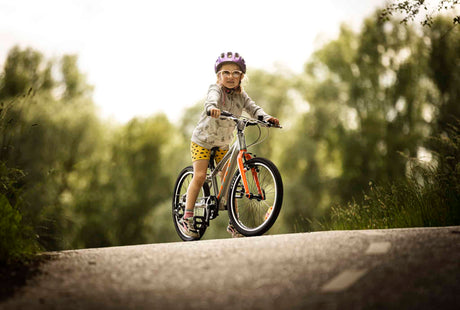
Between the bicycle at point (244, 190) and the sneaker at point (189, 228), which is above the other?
the bicycle at point (244, 190)

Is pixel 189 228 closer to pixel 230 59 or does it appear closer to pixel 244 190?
pixel 244 190

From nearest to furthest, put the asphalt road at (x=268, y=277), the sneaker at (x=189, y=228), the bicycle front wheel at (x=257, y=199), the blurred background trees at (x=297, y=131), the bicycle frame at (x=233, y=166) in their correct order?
1. the asphalt road at (x=268, y=277)
2. the bicycle front wheel at (x=257, y=199)
3. the bicycle frame at (x=233, y=166)
4. the sneaker at (x=189, y=228)
5. the blurred background trees at (x=297, y=131)

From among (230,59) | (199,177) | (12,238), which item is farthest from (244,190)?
(12,238)

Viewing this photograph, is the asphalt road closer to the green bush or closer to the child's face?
the green bush

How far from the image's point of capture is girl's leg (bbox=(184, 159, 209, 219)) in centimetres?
608

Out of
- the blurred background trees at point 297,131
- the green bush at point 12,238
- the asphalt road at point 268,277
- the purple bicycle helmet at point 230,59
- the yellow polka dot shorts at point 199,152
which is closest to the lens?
the asphalt road at point 268,277

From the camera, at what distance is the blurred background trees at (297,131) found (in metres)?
20.4

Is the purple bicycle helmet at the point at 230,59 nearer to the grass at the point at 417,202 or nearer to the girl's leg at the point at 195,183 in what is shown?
the girl's leg at the point at 195,183

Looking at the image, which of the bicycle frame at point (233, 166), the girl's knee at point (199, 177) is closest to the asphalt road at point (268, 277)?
the bicycle frame at point (233, 166)

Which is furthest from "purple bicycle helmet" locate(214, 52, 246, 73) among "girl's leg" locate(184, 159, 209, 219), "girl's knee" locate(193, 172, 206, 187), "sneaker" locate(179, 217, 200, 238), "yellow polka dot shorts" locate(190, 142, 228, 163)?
"sneaker" locate(179, 217, 200, 238)

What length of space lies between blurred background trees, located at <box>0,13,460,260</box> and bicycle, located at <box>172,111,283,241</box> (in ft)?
45.6

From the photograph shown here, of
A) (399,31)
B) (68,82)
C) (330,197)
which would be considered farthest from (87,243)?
(399,31)

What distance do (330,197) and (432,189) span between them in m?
17.1

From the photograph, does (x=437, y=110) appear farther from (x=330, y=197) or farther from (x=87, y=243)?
(x=87, y=243)
